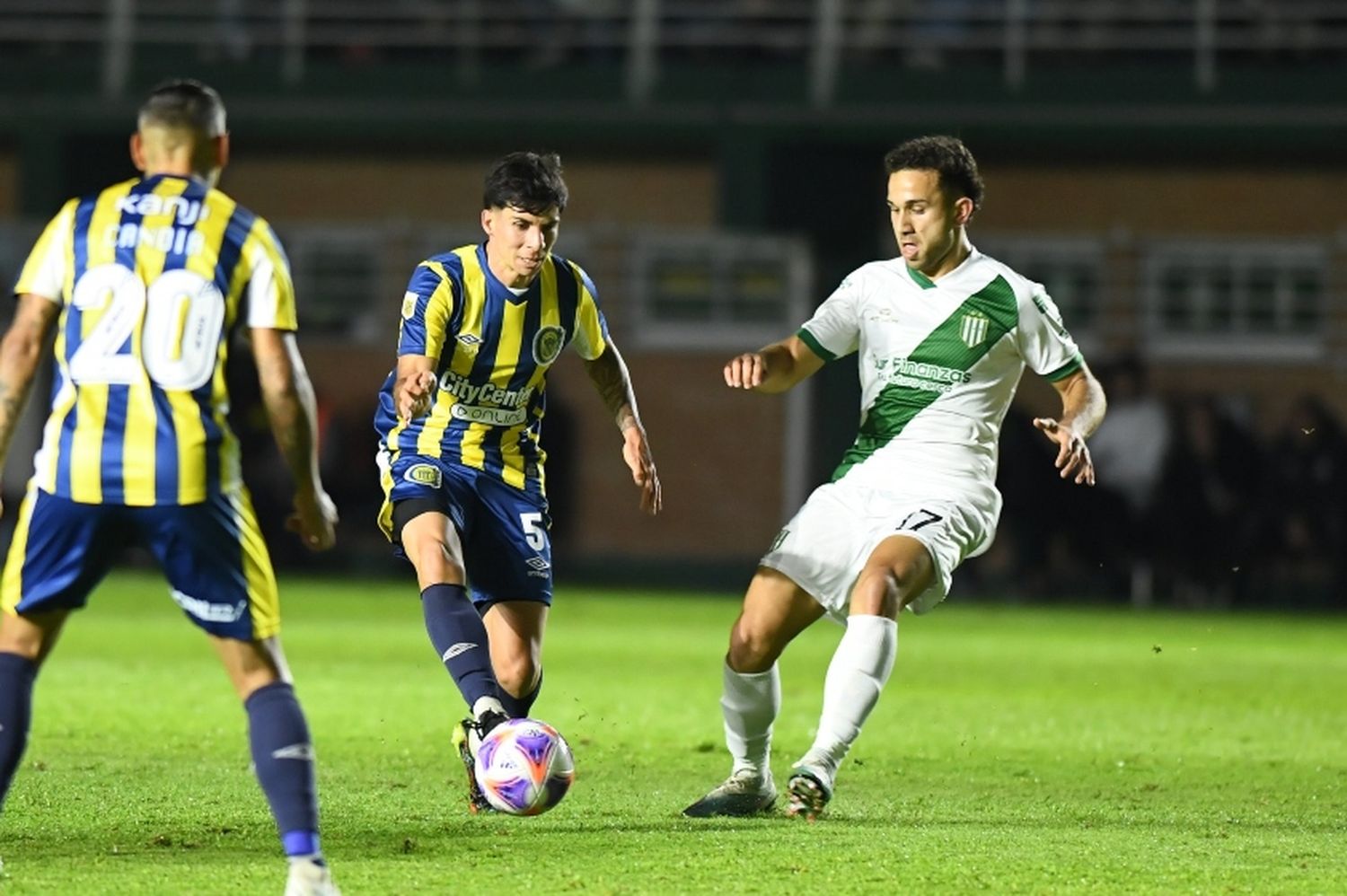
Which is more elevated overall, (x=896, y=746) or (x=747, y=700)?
(x=747, y=700)

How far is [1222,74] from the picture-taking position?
872 inches

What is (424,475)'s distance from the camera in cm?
725

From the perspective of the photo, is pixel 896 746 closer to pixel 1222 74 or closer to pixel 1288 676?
pixel 1288 676

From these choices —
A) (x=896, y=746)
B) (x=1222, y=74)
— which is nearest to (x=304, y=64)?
(x=1222, y=74)

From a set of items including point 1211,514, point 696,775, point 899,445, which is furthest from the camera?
point 1211,514

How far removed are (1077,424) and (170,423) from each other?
10.3 ft

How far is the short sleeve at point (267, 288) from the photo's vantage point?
521cm

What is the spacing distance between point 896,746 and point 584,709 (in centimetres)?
185

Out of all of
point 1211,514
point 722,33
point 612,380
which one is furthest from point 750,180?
point 612,380

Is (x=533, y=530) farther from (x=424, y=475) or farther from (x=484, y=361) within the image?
(x=484, y=361)

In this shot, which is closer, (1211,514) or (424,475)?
(424,475)

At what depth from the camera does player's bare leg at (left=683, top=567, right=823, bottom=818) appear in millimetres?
7141

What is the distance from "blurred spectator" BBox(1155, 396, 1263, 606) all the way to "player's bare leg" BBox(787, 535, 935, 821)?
13828 mm

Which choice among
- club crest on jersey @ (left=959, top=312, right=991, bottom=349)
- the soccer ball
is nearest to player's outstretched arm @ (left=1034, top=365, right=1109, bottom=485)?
club crest on jersey @ (left=959, top=312, right=991, bottom=349)
